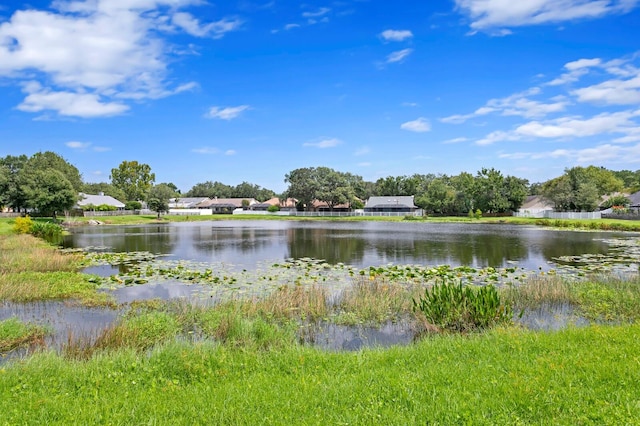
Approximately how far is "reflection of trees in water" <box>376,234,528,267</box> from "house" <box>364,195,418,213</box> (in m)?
65.3

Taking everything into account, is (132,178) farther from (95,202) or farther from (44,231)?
(44,231)

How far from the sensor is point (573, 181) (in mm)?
73750

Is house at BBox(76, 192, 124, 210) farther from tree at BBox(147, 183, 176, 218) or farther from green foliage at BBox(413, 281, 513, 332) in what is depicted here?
green foliage at BBox(413, 281, 513, 332)

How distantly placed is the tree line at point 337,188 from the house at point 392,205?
2251 mm

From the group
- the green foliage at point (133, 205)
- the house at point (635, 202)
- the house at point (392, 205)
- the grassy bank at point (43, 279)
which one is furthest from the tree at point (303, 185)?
the grassy bank at point (43, 279)

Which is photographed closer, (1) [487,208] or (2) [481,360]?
(2) [481,360]

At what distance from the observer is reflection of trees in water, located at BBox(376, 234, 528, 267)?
23.6 meters

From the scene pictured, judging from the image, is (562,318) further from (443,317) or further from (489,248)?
(489,248)

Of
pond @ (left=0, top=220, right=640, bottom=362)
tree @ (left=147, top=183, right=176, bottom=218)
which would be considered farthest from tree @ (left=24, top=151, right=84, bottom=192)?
pond @ (left=0, top=220, right=640, bottom=362)

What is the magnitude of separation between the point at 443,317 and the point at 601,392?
15.2 feet

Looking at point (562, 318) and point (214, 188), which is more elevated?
point (214, 188)

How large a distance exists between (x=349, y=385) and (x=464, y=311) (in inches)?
196

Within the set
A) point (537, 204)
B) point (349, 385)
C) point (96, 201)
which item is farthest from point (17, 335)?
point (537, 204)

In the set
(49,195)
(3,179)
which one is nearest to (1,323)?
(49,195)
